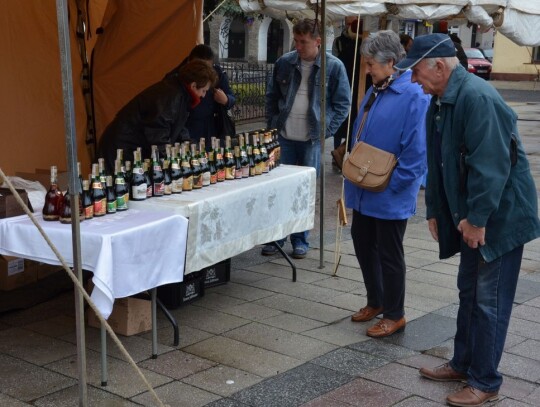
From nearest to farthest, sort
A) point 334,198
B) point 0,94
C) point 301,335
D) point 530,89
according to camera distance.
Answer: point 301,335 → point 0,94 → point 334,198 → point 530,89

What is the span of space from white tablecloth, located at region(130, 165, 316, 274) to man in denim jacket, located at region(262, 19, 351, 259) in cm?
61

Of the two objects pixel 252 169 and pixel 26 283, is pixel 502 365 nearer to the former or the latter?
pixel 252 169

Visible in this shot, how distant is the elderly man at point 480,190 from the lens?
3.81 m

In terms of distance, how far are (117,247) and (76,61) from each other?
11.2ft

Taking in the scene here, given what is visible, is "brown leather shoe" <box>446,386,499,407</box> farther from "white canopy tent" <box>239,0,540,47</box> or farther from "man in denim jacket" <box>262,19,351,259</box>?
"white canopy tent" <box>239,0,540,47</box>

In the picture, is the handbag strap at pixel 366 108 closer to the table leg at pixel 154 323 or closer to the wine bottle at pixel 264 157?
the wine bottle at pixel 264 157

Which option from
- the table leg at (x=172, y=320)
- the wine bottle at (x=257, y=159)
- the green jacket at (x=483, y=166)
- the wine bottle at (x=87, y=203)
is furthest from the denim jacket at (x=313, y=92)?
the wine bottle at (x=87, y=203)

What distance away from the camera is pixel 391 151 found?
488 cm

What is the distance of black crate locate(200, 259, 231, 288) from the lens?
580 cm

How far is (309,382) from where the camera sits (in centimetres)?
433

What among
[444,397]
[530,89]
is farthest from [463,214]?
[530,89]

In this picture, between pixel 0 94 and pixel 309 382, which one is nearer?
pixel 309 382

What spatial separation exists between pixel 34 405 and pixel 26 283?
192 cm

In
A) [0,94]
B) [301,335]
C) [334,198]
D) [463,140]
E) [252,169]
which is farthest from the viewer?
[334,198]
